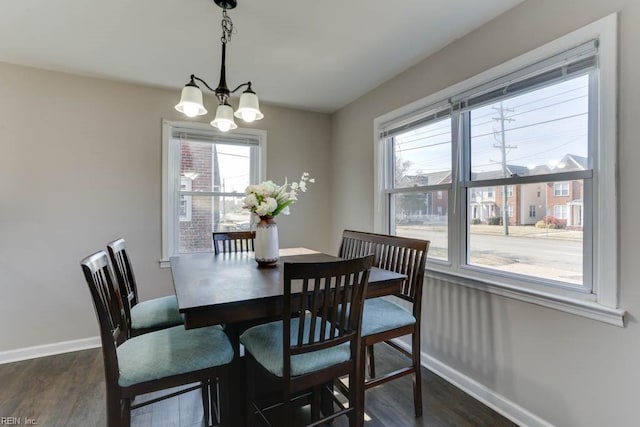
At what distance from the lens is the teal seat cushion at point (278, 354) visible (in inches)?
52.2

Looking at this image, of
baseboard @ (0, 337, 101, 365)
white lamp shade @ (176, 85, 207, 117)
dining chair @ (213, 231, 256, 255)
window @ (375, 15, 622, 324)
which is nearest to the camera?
window @ (375, 15, 622, 324)

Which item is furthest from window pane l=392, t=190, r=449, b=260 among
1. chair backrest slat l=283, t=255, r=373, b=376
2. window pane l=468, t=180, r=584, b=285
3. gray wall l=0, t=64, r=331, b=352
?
gray wall l=0, t=64, r=331, b=352

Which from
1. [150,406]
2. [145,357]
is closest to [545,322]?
[145,357]

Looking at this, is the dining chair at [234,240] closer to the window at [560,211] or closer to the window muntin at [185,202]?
the window muntin at [185,202]

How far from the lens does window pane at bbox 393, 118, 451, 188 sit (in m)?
2.35

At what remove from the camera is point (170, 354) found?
4.50 ft

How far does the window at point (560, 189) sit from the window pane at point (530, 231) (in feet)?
0.03

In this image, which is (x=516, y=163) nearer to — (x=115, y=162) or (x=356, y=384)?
(x=356, y=384)

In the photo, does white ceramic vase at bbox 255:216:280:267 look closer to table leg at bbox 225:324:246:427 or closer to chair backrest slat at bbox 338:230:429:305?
table leg at bbox 225:324:246:427

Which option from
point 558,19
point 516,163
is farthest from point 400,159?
point 558,19

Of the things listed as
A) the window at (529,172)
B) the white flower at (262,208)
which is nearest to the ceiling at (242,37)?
the window at (529,172)

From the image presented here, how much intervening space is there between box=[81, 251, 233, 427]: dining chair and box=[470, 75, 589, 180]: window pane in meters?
1.95

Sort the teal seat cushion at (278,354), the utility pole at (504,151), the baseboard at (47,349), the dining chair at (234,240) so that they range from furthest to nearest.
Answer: the dining chair at (234,240), the baseboard at (47,349), the utility pole at (504,151), the teal seat cushion at (278,354)

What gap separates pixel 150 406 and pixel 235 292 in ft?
4.23
